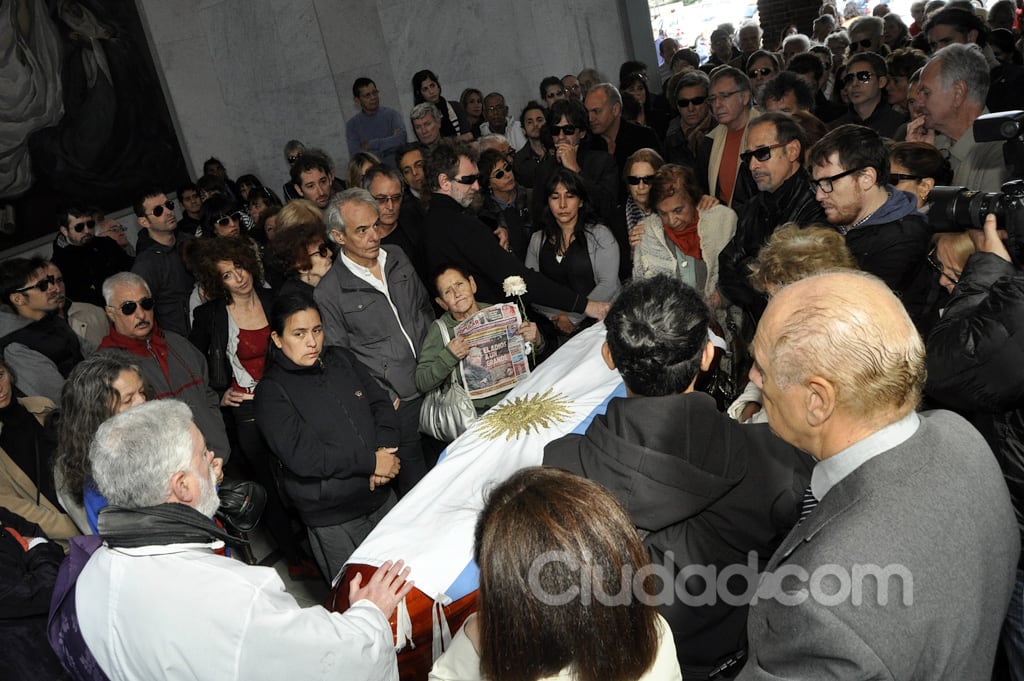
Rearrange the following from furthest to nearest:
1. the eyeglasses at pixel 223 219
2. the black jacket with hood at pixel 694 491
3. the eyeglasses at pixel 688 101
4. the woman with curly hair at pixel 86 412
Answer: the eyeglasses at pixel 688 101, the eyeglasses at pixel 223 219, the woman with curly hair at pixel 86 412, the black jacket with hood at pixel 694 491

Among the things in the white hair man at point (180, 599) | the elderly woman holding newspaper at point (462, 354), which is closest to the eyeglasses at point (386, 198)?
the elderly woman holding newspaper at point (462, 354)

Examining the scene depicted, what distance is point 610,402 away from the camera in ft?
6.68

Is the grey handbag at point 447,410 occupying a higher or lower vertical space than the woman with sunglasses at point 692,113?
lower

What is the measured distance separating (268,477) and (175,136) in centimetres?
589

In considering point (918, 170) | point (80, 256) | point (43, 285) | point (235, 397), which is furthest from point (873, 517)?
point (80, 256)

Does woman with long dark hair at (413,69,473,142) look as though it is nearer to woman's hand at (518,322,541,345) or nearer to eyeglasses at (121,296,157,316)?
eyeglasses at (121,296,157,316)

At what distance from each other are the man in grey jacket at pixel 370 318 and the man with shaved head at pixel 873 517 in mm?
2541

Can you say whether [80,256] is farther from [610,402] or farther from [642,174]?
Answer: [610,402]

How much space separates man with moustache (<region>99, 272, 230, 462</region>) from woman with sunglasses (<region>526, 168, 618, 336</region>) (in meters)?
1.95

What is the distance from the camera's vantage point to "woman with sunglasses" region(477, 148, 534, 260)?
5.23 m

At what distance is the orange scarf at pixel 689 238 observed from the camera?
4391 millimetres

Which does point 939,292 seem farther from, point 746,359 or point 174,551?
point 174,551

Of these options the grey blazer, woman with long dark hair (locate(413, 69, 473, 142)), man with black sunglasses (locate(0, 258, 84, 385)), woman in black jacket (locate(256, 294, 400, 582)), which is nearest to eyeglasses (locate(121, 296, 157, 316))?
man with black sunglasses (locate(0, 258, 84, 385))

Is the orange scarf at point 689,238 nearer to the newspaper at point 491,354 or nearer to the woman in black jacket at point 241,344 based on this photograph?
the newspaper at point 491,354
